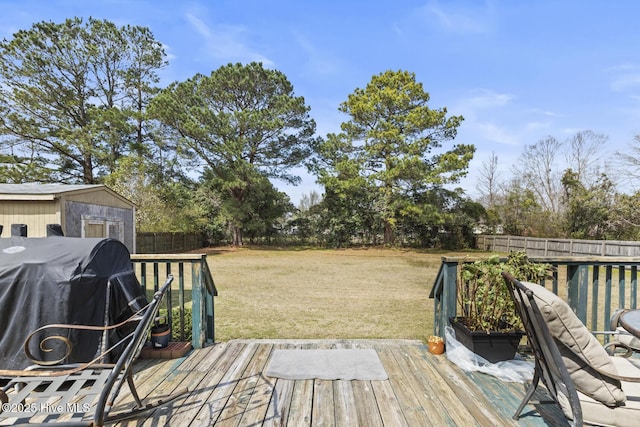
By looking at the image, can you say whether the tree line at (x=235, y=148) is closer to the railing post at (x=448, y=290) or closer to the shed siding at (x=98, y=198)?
the shed siding at (x=98, y=198)

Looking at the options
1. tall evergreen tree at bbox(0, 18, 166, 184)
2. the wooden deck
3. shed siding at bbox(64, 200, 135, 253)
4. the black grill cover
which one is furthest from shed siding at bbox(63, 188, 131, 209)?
tall evergreen tree at bbox(0, 18, 166, 184)

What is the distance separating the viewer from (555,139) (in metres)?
20.2

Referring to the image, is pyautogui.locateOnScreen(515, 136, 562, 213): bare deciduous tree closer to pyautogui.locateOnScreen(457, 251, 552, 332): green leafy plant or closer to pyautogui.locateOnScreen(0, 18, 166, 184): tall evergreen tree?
pyautogui.locateOnScreen(457, 251, 552, 332): green leafy plant

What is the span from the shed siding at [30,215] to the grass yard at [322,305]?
3685 mm

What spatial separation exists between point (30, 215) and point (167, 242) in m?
9.89

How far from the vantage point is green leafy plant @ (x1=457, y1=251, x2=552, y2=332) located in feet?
8.20

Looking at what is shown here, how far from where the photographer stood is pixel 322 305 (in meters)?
5.66

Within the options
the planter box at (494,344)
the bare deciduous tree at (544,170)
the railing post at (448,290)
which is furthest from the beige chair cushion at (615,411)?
the bare deciduous tree at (544,170)

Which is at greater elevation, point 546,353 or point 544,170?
point 544,170

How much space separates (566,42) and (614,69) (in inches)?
148

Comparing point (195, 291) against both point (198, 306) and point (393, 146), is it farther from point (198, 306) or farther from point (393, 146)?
point (393, 146)

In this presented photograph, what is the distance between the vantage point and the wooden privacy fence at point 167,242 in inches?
560

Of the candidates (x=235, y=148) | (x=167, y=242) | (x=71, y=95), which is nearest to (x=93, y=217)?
(x=167, y=242)

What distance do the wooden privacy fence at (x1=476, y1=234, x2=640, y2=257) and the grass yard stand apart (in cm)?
547
